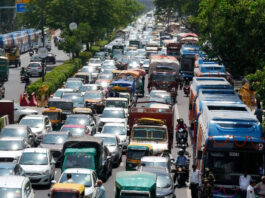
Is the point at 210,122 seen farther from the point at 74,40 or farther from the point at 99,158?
the point at 74,40

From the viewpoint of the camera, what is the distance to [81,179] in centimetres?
2448

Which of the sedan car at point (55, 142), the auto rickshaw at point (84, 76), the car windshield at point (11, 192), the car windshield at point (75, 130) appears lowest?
the auto rickshaw at point (84, 76)

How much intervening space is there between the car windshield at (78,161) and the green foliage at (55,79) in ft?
79.9

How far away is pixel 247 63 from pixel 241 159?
18344mm

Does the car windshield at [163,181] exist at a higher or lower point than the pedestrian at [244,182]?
lower

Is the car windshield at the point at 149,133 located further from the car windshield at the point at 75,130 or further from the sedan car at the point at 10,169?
the sedan car at the point at 10,169

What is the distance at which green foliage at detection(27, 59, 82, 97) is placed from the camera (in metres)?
53.0

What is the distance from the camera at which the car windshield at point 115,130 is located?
120ft

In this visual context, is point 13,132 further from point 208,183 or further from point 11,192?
point 208,183

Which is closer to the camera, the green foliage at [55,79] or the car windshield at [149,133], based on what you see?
the car windshield at [149,133]

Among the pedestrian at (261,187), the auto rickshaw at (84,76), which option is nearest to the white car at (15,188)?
the pedestrian at (261,187)

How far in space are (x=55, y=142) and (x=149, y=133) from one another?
Result: 4.21m

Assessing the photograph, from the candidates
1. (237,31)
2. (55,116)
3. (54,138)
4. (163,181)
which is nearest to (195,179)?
(163,181)

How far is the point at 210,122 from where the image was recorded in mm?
23797
